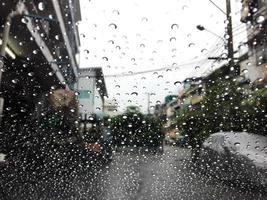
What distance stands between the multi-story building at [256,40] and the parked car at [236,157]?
1.43 ft

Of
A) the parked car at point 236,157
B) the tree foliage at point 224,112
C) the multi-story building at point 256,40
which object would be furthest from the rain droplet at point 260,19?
the parked car at point 236,157

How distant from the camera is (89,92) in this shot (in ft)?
6.88

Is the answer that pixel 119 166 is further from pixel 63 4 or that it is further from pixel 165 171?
pixel 63 4

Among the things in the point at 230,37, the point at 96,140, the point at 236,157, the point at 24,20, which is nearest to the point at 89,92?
the point at 96,140

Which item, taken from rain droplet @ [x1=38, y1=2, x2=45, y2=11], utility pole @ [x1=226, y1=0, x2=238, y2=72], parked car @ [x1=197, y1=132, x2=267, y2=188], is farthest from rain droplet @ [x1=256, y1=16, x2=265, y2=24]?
rain droplet @ [x1=38, y1=2, x2=45, y2=11]

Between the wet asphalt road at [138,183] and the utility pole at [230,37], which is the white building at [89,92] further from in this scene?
the utility pole at [230,37]

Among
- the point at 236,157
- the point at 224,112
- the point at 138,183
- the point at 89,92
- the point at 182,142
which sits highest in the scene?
the point at 89,92

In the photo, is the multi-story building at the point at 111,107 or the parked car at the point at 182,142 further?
the parked car at the point at 182,142

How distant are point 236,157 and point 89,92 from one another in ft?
4.78

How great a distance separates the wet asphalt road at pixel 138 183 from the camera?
95.7 inches

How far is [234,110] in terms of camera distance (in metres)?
2.34

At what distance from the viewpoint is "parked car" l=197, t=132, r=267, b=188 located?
7.92 ft

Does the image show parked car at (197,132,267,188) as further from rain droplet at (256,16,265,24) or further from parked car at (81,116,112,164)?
rain droplet at (256,16,265,24)

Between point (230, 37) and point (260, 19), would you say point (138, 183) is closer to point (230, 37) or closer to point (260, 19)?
point (230, 37)
